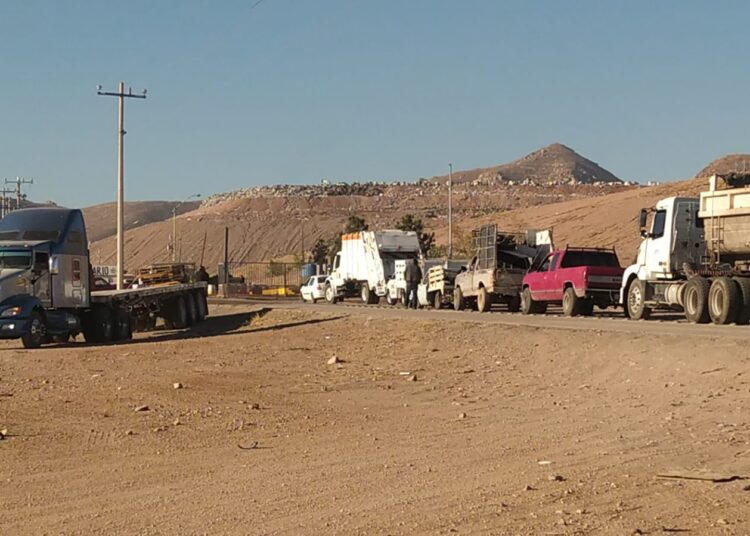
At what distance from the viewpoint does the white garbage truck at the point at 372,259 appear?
51.4 metres

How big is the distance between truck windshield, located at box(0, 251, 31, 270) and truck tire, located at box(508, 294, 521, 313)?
15738mm

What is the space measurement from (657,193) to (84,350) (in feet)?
287

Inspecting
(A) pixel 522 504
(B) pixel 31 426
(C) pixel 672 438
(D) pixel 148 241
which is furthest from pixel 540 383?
(D) pixel 148 241

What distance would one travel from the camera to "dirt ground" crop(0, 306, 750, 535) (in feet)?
29.2

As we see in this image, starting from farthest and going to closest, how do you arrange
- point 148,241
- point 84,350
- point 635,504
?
point 148,241 < point 84,350 < point 635,504

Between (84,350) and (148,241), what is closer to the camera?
(84,350)

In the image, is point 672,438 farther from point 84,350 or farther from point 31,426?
point 84,350

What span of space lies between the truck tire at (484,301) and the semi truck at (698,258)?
850 centimetres

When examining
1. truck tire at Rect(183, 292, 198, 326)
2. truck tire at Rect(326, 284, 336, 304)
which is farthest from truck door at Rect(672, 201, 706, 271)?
truck tire at Rect(326, 284, 336, 304)

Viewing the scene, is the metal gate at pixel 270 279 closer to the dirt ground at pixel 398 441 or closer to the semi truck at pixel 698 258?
the semi truck at pixel 698 258

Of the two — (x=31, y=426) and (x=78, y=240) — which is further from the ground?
(x=78, y=240)

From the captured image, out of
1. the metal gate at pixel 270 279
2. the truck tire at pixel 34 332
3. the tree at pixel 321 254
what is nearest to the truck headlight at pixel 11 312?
the truck tire at pixel 34 332

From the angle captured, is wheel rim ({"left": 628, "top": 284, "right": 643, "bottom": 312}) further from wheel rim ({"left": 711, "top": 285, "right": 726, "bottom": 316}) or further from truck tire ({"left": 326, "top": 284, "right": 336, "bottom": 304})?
truck tire ({"left": 326, "top": 284, "right": 336, "bottom": 304})

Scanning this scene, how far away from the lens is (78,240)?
35.0m
